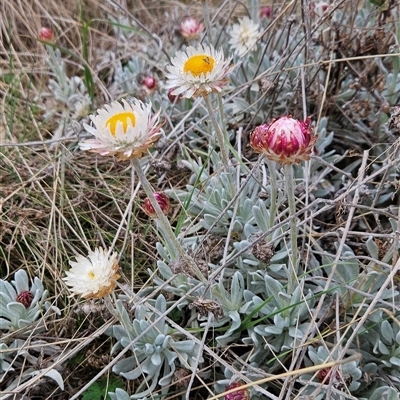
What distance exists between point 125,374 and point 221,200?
67cm

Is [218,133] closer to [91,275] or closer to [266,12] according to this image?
[91,275]

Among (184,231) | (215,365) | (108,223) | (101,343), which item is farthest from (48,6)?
(215,365)

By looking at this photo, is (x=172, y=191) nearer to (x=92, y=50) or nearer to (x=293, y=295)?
(x=293, y=295)

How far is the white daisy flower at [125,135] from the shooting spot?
1.31m

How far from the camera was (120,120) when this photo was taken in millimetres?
1370

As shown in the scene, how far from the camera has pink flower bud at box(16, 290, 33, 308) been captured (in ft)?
5.89

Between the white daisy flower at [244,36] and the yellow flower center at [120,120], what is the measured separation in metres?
1.18

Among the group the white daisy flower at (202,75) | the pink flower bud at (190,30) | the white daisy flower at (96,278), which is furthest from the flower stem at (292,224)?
the pink flower bud at (190,30)

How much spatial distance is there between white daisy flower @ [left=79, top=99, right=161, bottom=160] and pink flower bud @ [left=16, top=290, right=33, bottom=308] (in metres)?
0.67

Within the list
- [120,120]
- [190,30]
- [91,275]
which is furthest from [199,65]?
[190,30]

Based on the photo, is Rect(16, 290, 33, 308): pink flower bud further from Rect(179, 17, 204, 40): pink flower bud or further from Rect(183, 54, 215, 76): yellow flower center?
Rect(179, 17, 204, 40): pink flower bud

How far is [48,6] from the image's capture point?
11.2 ft

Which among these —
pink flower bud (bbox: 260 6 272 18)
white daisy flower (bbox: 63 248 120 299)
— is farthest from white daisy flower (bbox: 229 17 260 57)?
white daisy flower (bbox: 63 248 120 299)

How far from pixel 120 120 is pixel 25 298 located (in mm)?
779
